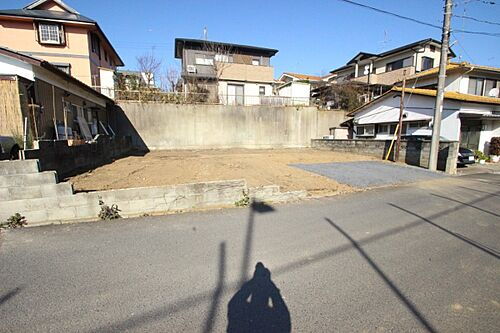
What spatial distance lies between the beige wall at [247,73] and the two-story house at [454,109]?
367 inches

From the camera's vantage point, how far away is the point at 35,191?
12.3ft

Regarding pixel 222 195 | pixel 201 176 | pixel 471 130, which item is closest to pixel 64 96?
pixel 201 176

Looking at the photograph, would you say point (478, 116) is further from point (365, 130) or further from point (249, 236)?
point (249, 236)

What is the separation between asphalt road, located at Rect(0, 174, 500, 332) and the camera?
191 centimetres

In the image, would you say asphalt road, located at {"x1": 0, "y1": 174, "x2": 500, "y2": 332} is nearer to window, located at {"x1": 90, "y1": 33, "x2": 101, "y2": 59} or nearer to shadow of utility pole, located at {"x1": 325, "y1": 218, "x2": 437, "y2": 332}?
shadow of utility pole, located at {"x1": 325, "y1": 218, "x2": 437, "y2": 332}

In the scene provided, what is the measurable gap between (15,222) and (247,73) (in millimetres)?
20484

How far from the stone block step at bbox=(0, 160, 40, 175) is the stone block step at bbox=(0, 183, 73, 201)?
28cm

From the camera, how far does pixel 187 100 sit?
16.8 metres

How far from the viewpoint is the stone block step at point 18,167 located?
375 centimetres

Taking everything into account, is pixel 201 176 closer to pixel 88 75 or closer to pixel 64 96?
pixel 64 96

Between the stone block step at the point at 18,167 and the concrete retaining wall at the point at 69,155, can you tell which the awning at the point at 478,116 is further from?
the concrete retaining wall at the point at 69,155

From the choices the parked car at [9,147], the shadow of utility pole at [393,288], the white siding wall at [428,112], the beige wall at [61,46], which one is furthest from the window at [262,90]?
the shadow of utility pole at [393,288]

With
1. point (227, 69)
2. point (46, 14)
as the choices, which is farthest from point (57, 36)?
point (227, 69)

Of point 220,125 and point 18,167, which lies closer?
point 18,167
